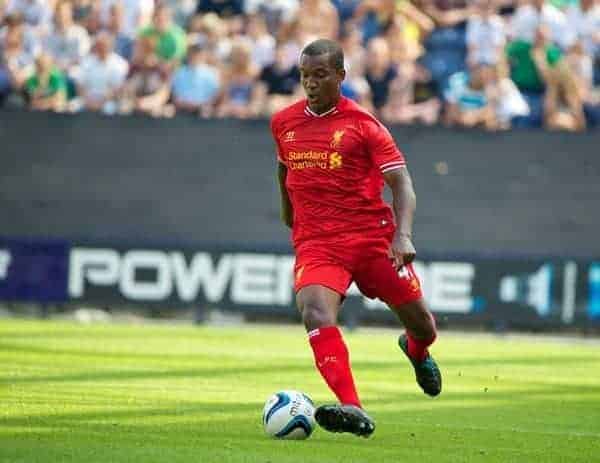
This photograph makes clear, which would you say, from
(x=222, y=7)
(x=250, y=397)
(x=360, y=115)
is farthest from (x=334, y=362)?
(x=222, y=7)

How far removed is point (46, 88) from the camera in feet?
69.9

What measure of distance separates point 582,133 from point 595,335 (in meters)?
2.73

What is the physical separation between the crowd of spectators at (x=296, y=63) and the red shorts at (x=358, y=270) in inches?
423

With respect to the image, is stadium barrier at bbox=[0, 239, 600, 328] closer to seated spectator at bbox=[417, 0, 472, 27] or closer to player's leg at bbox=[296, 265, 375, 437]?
seated spectator at bbox=[417, 0, 472, 27]

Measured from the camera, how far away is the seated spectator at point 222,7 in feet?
74.5

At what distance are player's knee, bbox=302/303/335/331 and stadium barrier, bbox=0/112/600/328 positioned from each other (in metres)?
11.1

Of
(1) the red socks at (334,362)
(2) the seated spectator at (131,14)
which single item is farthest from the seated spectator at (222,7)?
(1) the red socks at (334,362)

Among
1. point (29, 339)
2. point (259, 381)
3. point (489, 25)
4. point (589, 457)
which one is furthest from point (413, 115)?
point (589, 457)

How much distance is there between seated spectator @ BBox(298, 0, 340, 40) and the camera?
847 inches

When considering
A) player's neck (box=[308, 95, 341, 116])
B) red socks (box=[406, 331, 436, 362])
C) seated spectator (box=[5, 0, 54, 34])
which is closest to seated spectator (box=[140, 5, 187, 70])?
seated spectator (box=[5, 0, 54, 34])

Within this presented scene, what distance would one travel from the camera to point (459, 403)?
12.2m

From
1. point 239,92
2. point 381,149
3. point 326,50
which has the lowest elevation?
point 239,92

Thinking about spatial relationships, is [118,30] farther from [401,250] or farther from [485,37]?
[401,250]

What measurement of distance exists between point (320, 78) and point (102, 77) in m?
11.8
